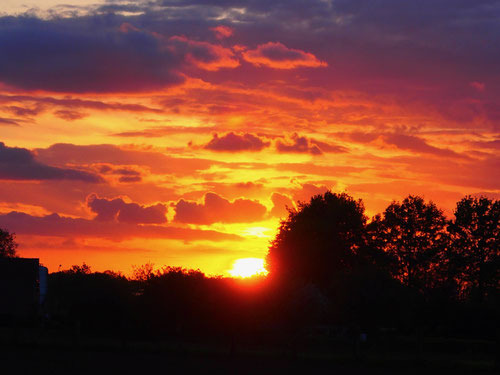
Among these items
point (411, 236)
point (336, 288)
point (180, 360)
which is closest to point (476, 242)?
point (411, 236)

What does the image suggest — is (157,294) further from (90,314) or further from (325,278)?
(325,278)

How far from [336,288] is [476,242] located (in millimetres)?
40553

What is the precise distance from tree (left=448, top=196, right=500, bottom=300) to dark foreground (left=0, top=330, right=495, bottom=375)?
40.4 meters

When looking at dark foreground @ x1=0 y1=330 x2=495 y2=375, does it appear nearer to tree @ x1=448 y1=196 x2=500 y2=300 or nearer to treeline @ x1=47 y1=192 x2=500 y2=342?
treeline @ x1=47 y1=192 x2=500 y2=342

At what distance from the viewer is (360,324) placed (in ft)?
197

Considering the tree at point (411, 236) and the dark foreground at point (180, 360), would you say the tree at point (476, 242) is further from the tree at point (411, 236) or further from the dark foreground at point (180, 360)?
the dark foreground at point (180, 360)

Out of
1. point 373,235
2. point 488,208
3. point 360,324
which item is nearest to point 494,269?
point 488,208

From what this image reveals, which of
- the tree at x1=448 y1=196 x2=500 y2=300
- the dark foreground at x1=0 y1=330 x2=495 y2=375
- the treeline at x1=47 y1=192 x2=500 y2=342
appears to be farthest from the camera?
the tree at x1=448 y1=196 x2=500 y2=300

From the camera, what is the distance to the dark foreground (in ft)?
131

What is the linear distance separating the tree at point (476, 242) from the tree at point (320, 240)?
12298 millimetres

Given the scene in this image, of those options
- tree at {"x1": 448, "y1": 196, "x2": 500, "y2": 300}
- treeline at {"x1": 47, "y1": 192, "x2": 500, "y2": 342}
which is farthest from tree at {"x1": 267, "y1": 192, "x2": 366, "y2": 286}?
tree at {"x1": 448, "y1": 196, "x2": 500, "y2": 300}

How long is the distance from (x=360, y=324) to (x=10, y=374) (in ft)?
107

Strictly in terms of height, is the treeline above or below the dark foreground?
above

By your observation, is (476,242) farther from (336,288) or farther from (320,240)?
(336,288)
